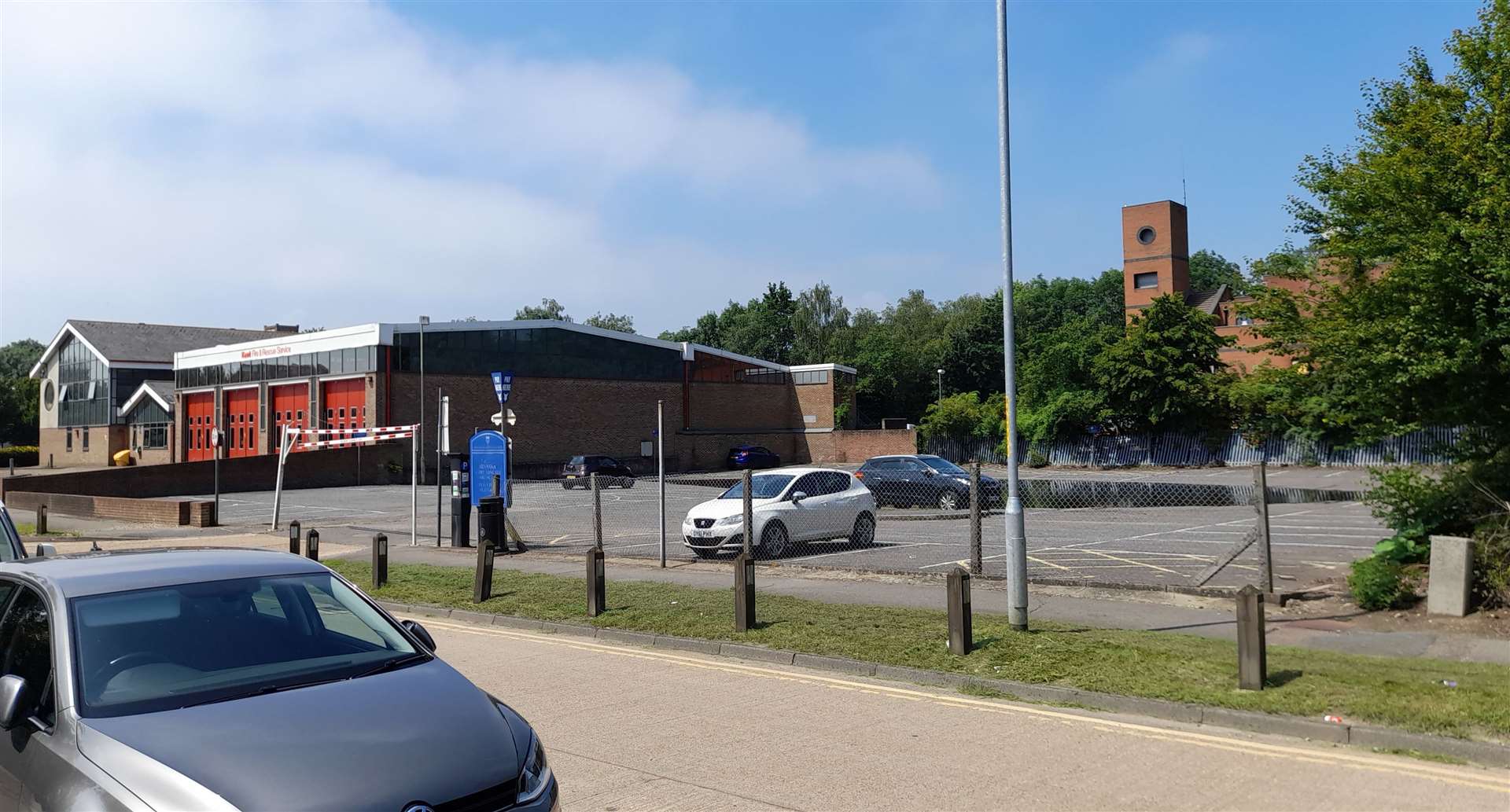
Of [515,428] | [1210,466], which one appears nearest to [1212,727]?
[1210,466]

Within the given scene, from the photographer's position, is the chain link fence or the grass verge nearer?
the grass verge

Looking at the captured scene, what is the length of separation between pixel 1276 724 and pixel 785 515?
1108 cm

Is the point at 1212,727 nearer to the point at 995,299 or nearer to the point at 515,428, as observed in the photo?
the point at 515,428

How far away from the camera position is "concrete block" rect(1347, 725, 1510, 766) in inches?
263

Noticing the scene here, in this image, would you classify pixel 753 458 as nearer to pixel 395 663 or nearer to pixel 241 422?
pixel 241 422

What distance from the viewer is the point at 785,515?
18.2m

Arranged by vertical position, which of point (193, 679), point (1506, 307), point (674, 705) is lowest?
point (674, 705)

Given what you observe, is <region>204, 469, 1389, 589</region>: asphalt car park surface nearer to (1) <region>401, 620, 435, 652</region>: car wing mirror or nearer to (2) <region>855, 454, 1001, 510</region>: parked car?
(2) <region>855, 454, 1001, 510</region>: parked car

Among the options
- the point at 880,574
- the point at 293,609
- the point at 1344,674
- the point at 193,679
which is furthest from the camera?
the point at 880,574

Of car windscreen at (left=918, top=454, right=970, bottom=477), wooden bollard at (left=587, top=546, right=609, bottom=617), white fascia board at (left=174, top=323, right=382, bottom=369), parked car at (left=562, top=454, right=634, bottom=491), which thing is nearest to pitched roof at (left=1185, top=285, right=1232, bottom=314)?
parked car at (left=562, top=454, right=634, bottom=491)

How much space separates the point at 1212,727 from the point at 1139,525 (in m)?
15.7

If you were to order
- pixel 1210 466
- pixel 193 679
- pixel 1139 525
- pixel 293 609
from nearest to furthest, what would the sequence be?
pixel 193 679 → pixel 293 609 → pixel 1139 525 → pixel 1210 466

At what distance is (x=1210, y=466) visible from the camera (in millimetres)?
50312

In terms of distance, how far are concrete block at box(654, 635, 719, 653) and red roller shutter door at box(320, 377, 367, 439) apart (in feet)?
141
